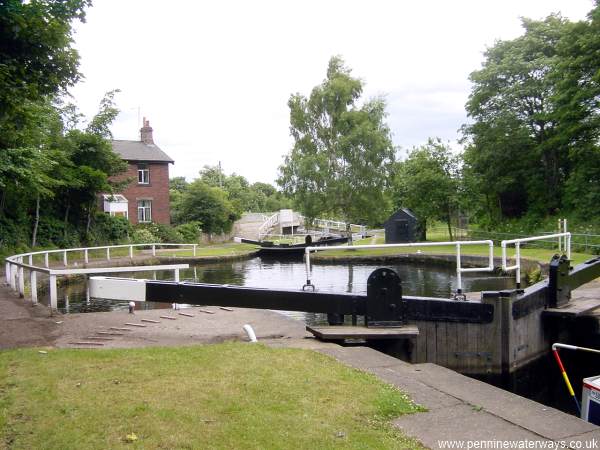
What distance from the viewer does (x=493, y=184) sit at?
3130 cm

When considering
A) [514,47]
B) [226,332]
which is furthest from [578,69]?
[226,332]

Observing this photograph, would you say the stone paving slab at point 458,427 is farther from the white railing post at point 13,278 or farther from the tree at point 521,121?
the tree at point 521,121

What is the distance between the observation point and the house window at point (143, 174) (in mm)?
37938

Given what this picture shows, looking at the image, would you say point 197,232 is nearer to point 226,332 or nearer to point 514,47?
point 514,47

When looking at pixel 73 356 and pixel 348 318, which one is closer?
pixel 73 356

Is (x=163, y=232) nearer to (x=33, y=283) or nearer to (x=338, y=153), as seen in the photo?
(x=338, y=153)

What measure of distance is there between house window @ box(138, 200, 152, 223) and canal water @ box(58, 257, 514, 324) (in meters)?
13.3

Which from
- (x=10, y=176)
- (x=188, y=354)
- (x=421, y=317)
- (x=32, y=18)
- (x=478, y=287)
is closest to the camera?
(x=188, y=354)

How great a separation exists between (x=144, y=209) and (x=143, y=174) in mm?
2513

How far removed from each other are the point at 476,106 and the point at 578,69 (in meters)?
7.52

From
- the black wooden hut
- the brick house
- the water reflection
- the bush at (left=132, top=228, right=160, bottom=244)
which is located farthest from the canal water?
the brick house

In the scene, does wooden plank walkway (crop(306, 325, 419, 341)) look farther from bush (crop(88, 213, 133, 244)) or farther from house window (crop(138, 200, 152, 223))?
house window (crop(138, 200, 152, 223))

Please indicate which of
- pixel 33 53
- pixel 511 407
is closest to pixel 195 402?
pixel 511 407

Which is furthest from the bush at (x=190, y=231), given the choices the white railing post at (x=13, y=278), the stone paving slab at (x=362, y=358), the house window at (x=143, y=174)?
the stone paving slab at (x=362, y=358)
